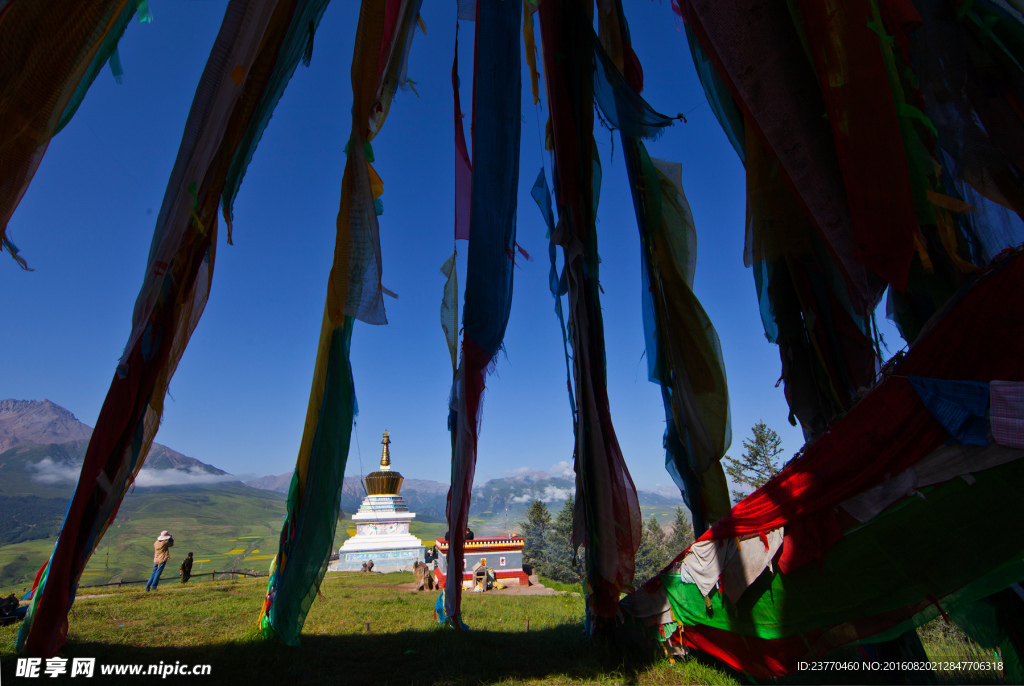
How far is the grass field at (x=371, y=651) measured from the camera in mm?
3156

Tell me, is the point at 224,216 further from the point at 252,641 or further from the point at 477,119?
the point at 252,641

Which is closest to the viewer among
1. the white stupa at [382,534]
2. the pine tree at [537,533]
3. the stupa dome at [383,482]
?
the white stupa at [382,534]

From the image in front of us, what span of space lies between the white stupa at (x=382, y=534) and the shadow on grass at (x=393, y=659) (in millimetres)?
13479

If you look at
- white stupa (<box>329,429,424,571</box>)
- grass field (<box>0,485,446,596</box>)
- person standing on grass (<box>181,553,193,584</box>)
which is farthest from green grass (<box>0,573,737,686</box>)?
white stupa (<box>329,429,424,571</box>)

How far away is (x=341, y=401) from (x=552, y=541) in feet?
122

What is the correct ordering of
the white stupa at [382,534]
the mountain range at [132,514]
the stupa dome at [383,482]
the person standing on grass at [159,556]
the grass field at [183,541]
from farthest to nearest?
the mountain range at [132,514] < the grass field at [183,541] < the stupa dome at [383,482] < the white stupa at [382,534] < the person standing on grass at [159,556]

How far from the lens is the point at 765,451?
110ft

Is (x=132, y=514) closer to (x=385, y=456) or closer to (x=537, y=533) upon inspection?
(x=537, y=533)

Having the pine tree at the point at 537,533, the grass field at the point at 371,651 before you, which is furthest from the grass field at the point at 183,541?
the pine tree at the point at 537,533

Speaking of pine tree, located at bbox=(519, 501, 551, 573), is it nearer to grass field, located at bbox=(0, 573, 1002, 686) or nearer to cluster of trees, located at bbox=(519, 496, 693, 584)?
cluster of trees, located at bbox=(519, 496, 693, 584)

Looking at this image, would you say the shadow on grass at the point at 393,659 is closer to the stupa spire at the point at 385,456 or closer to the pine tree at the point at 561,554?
the stupa spire at the point at 385,456


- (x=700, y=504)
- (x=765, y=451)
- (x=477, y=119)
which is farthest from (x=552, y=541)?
(x=477, y=119)

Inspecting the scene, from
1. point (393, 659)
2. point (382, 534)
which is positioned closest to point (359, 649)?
point (393, 659)

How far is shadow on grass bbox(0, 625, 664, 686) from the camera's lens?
3076mm
